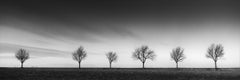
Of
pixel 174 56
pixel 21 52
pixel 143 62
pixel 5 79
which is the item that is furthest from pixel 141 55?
pixel 5 79

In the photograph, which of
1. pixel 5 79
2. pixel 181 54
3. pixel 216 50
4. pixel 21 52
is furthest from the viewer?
pixel 21 52

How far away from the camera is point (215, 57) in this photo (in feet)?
291

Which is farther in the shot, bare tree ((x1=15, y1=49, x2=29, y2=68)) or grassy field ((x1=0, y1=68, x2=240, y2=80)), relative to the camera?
bare tree ((x1=15, y1=49, x2=29, y2=68))

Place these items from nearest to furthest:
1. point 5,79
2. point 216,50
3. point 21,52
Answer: point 5,79
point 216,50
point 21,52

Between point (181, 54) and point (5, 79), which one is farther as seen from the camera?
point (181, 54)

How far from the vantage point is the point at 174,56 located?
96062 mm

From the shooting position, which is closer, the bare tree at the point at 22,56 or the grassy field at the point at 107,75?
the grassy field at the point at 107,75

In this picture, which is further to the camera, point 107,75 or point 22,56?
point 22,56

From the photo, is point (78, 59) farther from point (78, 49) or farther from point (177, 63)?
point (177, 63)

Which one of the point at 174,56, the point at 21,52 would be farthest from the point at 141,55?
the point at 21,52

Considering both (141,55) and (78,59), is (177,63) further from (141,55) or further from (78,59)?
(78,59)

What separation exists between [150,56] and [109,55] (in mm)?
19574

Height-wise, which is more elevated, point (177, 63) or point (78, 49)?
point (78, 49)

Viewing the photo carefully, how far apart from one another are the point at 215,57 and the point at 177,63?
15186mm
